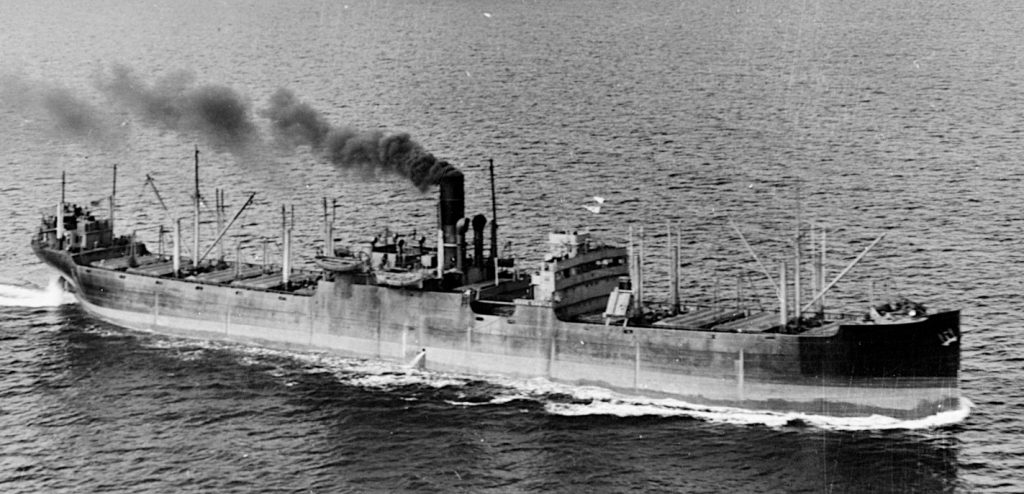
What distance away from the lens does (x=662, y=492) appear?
160 ft

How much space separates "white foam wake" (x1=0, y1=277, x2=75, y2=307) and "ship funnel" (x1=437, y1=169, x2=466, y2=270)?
27.3m

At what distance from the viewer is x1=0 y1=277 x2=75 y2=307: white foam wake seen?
7962 centimetres

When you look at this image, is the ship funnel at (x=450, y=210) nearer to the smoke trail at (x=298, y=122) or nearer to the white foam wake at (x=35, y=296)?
the smoke trail at (x=298, y=122)

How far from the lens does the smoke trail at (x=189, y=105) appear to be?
81938 mm

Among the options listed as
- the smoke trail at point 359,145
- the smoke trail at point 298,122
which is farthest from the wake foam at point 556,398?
the smoke trail at point 298,122

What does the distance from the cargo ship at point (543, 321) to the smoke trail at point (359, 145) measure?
1.43 m

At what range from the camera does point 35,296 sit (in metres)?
81.0

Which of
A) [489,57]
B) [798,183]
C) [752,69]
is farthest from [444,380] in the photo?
[489,57]

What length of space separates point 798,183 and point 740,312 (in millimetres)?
37055

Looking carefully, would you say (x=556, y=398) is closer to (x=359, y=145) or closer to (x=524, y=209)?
(x=359, y=145)

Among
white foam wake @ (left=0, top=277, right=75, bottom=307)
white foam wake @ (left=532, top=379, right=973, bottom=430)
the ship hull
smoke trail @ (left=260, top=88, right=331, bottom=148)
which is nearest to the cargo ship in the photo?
the ship hull

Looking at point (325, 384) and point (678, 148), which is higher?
point (678, 148)

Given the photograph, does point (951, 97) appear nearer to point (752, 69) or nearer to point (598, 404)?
point (752, 69)

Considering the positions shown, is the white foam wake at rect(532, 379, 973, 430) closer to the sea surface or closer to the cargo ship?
the sea surface
